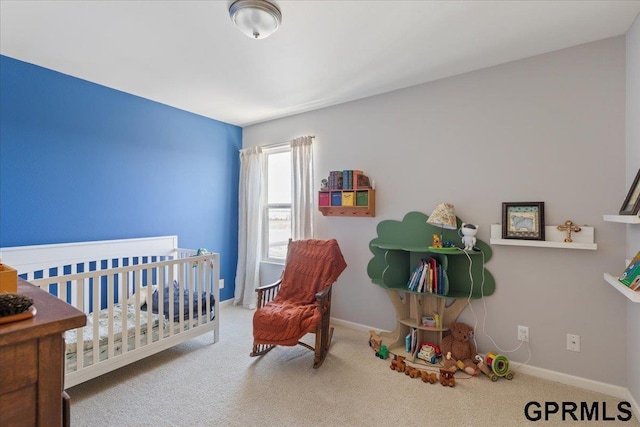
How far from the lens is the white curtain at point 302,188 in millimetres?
3506

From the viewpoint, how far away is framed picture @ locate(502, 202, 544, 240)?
7.38 ft

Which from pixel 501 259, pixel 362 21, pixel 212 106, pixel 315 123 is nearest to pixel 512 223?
pixel 501 259

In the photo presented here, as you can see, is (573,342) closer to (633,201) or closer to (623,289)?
(623,289)

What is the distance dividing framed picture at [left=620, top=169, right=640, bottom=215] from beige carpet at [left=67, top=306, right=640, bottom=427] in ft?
4.12

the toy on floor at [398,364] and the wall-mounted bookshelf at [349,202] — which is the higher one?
the wall-mounted bookshelf at [349,202]

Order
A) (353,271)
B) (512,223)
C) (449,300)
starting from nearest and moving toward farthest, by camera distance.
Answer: (512,223), (449,300), (353,271)

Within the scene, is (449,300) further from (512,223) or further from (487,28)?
(487,28)

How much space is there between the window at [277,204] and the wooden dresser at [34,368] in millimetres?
3190

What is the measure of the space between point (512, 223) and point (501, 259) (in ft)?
1.02

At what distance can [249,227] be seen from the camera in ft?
13.1

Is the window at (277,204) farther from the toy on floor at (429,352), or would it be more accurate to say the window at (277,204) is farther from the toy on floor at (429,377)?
the toy on floor at (429,377)

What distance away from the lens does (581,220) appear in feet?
7.04

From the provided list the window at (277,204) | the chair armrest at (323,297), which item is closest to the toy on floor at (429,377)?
the chair armrest at (323,297)

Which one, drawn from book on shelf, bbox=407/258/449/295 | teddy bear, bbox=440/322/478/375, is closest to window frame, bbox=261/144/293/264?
book on shelf, bbox=407/258/449/295
